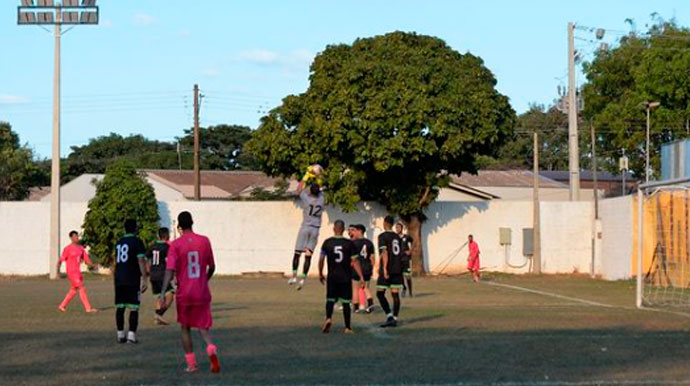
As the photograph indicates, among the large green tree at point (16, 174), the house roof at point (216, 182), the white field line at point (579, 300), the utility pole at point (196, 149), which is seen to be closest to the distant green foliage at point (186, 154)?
the house roof at point (216, 182)

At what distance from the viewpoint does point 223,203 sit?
46156 millimetres

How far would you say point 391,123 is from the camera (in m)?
42.3

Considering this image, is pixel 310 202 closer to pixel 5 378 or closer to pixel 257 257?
pixel 5 378

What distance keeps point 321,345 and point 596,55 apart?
5174 centimetres

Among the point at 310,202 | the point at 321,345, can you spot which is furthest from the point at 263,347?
the point at 310,202

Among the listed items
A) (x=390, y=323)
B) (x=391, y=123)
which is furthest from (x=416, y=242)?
(x=390, y=323)

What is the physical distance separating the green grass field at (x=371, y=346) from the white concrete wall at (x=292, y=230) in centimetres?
1961

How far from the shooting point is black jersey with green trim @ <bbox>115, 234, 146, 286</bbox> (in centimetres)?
1733

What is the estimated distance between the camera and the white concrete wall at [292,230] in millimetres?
45844

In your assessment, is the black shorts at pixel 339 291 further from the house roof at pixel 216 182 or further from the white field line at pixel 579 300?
the house roof at pixel 216 182

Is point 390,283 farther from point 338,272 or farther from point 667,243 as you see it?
point 667,243

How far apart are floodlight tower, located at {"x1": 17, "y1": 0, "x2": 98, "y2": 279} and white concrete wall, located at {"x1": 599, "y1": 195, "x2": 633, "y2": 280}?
71.2 ft

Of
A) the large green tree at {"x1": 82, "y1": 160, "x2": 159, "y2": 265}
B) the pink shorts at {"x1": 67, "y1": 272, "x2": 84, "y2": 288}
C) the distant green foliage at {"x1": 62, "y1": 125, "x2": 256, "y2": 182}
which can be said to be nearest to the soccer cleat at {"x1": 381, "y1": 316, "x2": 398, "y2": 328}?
the pink shorts at {"x1": 67, "y1": 272, "x2": 84, "y2": 288}

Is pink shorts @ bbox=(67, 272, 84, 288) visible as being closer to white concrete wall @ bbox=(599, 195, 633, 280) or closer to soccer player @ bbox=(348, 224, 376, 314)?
soccer player @ bbox=(348, 224, 376, 314)
